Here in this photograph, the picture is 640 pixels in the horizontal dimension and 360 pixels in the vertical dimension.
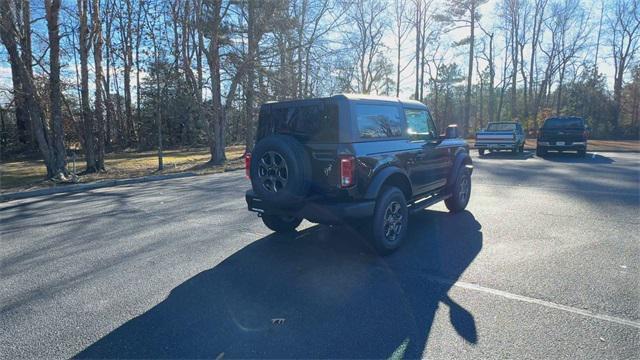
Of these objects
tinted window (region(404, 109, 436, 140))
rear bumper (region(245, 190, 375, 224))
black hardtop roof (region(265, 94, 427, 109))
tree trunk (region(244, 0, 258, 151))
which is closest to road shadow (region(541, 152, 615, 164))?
tinted window (region(404, 109, 436, 140))

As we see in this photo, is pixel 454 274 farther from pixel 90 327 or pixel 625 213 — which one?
pixel 625 213

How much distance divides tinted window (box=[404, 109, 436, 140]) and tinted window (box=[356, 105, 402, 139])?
316mm

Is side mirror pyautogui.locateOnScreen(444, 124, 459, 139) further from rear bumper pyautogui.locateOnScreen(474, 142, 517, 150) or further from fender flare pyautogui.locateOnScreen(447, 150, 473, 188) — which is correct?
rear bumper pyautogui.locateOnScreen(474, 142, 517, 150)

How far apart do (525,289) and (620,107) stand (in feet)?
136

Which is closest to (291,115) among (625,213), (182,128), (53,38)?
(625,213)

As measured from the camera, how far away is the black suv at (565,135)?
1703cm

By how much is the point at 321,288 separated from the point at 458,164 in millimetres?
4178

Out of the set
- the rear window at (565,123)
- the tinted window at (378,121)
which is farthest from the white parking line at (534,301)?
the rear window at (565,123)

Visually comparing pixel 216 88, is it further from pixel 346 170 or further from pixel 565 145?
pixel 565 145

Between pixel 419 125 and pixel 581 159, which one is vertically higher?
pixel 419 125

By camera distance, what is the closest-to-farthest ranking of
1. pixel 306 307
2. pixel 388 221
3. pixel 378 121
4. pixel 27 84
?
pixel 306 307, pixel 388 221, pixel 378 121, pixel 27 84

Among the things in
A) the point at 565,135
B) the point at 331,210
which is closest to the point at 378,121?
the point at 331,210

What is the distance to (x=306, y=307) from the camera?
133 inches

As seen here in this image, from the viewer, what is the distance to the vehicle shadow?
2787 millimetres
